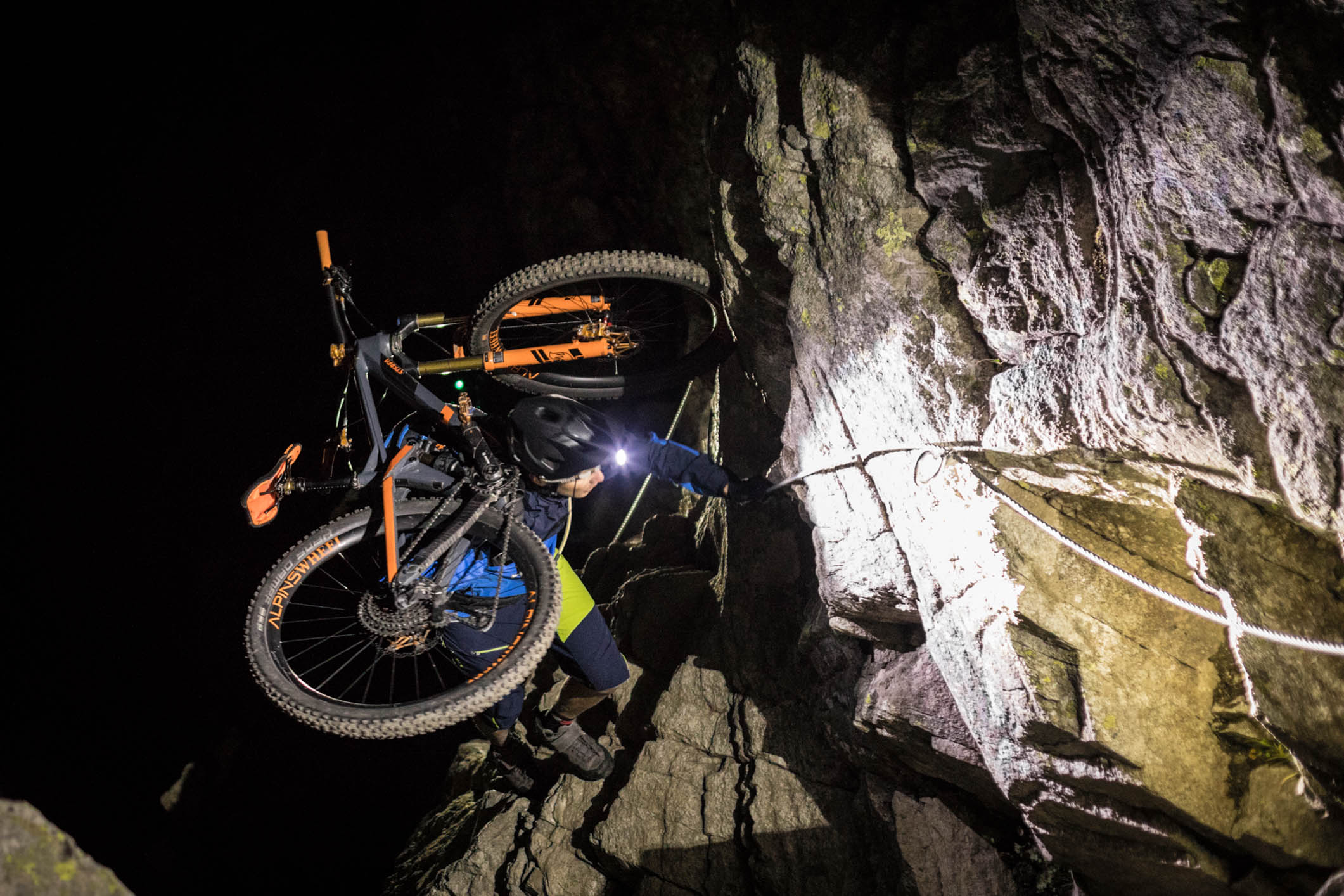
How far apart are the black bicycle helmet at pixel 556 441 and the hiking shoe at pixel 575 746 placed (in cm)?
209

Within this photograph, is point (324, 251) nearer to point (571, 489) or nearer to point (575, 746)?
point (571, 489)

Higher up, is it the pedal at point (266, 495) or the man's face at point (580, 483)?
the man's face at point (580, 483)

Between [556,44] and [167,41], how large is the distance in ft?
11.6

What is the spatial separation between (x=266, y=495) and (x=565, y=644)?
2156mm

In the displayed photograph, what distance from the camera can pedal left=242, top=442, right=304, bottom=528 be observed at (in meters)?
3.74

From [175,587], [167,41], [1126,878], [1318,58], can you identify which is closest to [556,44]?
[167,41]

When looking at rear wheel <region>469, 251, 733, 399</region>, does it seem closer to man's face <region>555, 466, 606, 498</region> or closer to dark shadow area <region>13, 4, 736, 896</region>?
dark shadow area <region>13, 4, 736, 896</region>

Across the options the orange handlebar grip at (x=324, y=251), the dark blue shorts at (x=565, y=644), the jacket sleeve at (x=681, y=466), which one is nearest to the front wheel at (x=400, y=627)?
the dark blue shorts at (x=565, y=644)

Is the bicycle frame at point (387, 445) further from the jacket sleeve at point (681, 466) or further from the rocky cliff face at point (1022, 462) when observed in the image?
the rocky cliff face at point (1022, 462)

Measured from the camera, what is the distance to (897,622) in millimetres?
3660

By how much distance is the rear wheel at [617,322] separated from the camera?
13.6 ft

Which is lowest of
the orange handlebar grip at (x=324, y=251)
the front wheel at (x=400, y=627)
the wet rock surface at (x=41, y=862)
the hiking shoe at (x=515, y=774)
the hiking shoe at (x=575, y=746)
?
the wet rock surface at (x=41, y=862)

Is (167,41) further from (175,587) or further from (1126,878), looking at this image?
(1126,878)

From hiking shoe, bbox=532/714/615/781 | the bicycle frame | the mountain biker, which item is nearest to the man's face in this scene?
the mountain biker
